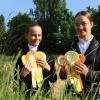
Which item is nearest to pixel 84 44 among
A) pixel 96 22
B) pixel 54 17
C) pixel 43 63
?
pixel 43 63

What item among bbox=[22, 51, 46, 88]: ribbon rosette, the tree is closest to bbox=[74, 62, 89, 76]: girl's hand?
bbox=[22, 51, 46, 88]: ribbon rosette

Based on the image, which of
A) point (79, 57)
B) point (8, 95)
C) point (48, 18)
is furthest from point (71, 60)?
point (48, 18)

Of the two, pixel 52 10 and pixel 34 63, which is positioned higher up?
pixel 52 10

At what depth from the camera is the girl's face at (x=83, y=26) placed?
12.3 ft

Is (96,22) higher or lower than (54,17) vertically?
lower

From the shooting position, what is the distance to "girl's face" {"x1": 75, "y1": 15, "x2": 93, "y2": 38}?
375cm

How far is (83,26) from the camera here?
3.77m

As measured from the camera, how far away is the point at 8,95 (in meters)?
2.63

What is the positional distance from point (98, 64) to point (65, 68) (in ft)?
0.83

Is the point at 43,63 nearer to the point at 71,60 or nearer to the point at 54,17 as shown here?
the point at 71,60

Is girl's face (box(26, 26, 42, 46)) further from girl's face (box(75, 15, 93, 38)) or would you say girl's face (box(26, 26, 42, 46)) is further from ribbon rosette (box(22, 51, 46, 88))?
girl's face (box(75, 15, 93, 38))

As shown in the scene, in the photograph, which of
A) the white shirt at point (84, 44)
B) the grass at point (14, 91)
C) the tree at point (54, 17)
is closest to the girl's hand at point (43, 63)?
the white shirt at point (84, 44)

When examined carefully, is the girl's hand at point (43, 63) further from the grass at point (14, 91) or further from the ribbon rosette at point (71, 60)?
the grass at point (14, 91)

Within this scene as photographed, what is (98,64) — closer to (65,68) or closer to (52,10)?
(65,68)
